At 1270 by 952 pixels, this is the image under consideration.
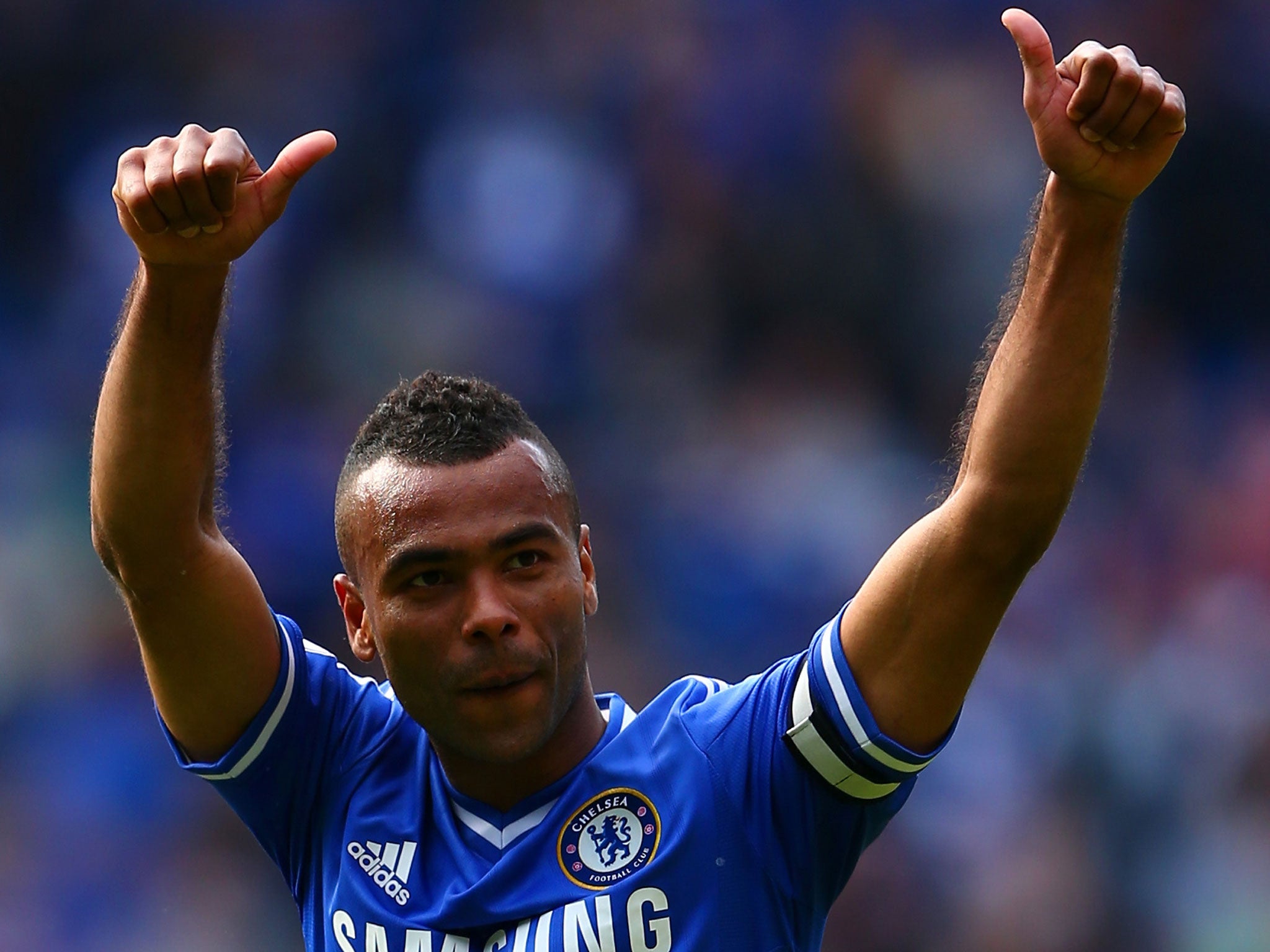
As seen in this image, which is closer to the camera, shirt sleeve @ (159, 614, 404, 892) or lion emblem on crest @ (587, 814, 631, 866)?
lion emblem on crest @ (587, 814, 631, 866)

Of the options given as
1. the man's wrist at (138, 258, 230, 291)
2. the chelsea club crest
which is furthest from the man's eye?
the man's wrist at (138, 258, 230, 291)

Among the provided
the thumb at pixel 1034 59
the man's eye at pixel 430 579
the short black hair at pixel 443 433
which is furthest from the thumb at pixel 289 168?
the thumb at pixel 1034 59

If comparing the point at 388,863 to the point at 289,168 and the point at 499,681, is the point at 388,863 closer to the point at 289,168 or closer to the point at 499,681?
Answer: the point at 499,681

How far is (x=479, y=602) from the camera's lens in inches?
107

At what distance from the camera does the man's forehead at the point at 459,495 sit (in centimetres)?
278

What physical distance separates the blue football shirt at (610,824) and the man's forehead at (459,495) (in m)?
0.38

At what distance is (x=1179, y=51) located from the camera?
745cm

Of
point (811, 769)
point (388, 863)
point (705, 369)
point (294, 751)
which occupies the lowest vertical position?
point (388, 863)

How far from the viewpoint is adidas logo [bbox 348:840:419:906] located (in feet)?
9.25

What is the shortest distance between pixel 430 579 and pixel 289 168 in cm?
78

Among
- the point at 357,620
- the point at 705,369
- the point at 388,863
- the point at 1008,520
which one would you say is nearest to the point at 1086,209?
the point at 1008,520

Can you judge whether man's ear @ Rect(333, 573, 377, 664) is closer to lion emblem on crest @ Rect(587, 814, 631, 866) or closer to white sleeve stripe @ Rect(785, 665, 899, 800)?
lion emblem on crest @ Rect(587, 814, 631, 866)

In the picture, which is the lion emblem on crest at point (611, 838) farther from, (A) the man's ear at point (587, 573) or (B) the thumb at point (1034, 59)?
(B) the thumb at point (1034, 59)

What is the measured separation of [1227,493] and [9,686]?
5348mm
